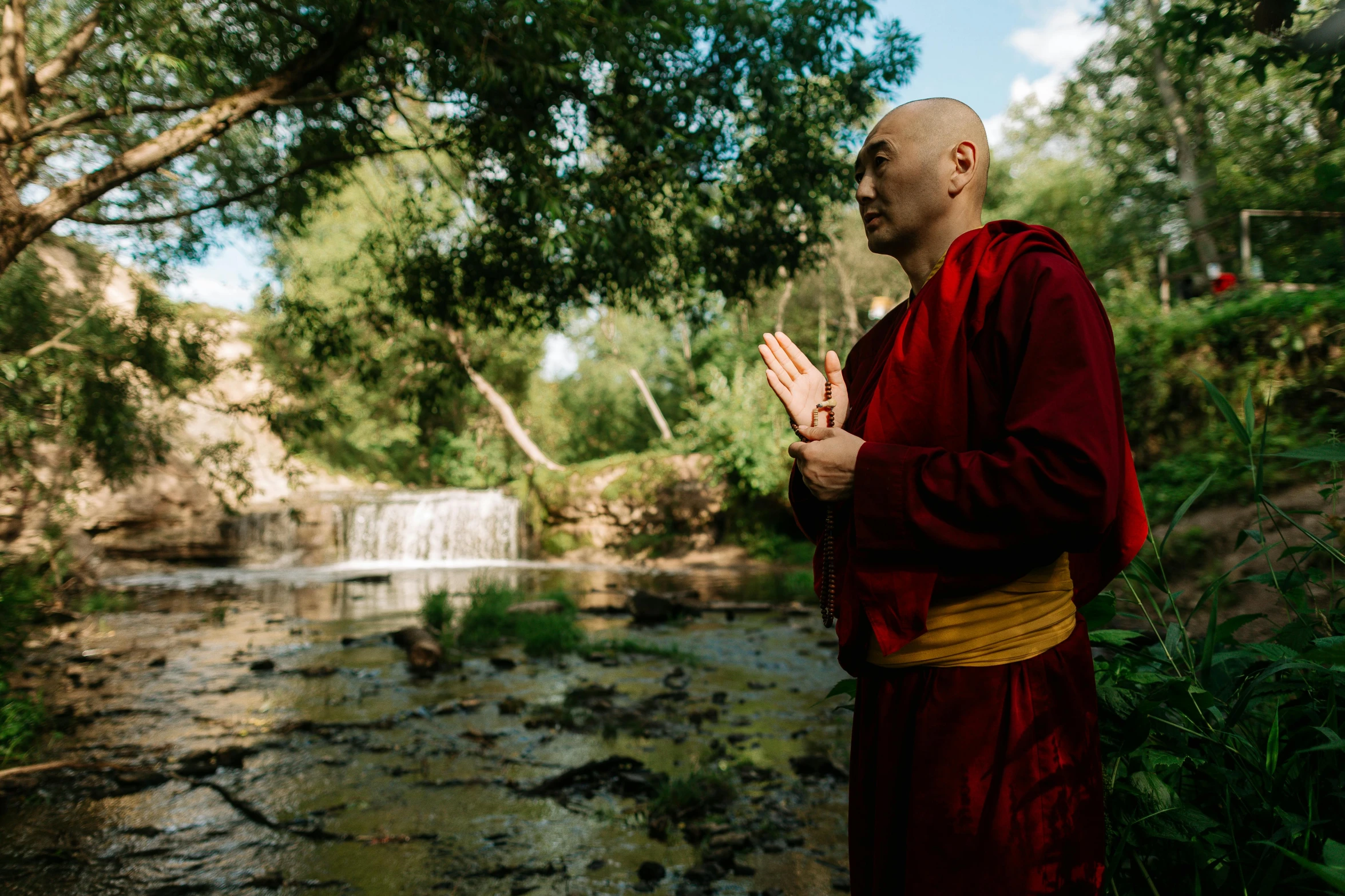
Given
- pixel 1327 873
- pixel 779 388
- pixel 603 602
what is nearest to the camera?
pixel 1327 873

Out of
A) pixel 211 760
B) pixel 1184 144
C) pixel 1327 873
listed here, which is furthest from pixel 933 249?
pixel 1184 144

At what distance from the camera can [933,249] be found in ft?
5.60

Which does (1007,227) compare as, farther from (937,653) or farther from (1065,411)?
(937,653)

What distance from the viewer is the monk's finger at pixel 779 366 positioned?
6.26ft

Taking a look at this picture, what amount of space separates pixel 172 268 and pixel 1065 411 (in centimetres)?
1064

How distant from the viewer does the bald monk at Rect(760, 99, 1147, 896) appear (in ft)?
4.43

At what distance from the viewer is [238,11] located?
19.8ft

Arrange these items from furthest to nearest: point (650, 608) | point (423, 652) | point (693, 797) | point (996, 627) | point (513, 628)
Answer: point (650, 608)
point (513, 628)
point (423, 652)
point (693, 797)
point (996, 627)

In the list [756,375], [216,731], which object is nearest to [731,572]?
[756,375]

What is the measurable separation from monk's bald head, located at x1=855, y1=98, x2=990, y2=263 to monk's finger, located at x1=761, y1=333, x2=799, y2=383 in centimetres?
35

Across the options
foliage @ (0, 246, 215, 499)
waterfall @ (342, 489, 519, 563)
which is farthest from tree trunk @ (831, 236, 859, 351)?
foliage @ (0, 246, 215, 499)

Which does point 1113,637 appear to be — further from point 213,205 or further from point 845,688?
point 213,205

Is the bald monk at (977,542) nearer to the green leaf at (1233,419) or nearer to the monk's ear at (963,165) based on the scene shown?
the monk's ear at (963,165)

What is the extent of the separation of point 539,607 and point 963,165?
9.63 metres
